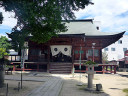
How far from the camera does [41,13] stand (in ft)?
21.5

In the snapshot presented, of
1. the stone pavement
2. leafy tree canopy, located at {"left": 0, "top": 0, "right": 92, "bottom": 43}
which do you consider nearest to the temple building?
the stone pavement

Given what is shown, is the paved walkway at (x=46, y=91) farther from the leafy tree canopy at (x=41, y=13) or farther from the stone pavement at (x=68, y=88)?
the leafy tree canopy at (x=41, y=13)

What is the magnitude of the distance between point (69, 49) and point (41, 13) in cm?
1252

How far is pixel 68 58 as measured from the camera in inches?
812

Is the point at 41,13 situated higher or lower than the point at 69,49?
higher

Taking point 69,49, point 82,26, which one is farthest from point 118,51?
point 69,49

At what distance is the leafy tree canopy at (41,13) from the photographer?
6197 mm

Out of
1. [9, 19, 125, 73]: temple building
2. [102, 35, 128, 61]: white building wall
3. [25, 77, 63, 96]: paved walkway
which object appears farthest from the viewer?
[102, 35, 128, 61]: white building wall

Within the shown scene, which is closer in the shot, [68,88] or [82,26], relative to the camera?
[68,88]

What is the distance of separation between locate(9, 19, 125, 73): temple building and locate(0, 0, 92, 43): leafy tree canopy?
8.90 metres

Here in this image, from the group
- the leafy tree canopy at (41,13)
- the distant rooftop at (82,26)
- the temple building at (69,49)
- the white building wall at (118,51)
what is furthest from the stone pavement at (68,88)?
the white building wall at (118,51)

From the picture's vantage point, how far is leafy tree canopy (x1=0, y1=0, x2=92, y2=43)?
20.3ft

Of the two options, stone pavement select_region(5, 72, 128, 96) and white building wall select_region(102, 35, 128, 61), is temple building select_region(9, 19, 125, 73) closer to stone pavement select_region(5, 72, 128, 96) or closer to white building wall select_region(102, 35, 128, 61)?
stone pavement select_region(5, 72, 128, 96)

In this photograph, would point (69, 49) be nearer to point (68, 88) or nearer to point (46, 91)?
point (68, 88)
